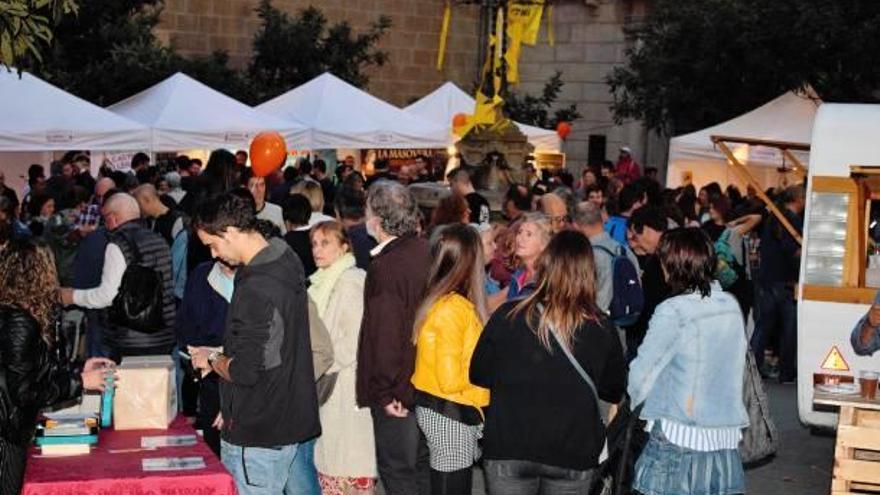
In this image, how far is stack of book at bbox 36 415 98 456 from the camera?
6496 millimetres

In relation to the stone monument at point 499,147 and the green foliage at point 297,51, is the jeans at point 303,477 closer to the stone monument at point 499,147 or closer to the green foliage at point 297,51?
the stone monument at point 499,147

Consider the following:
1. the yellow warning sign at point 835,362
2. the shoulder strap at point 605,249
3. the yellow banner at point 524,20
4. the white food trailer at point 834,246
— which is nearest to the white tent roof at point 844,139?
the white food trailer at point 834,246

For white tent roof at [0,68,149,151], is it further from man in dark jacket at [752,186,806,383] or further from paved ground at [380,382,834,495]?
paved ground at [380,382,834,495]

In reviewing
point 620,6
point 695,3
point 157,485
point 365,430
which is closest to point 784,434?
point 365,430

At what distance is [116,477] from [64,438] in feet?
1.64

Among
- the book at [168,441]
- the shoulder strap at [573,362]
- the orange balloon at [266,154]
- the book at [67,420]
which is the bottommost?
the book at [168,441]

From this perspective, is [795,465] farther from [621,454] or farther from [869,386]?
[621,454]

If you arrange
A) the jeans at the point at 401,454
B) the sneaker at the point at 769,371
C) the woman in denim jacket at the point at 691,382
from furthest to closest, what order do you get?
the sneaker at the point at 769,371
the jeans at the point at 401,454
the woman in denim jacket at the point at 691,382

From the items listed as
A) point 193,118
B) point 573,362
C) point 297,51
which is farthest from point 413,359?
point 297,51

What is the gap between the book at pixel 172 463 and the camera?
20.6 ft

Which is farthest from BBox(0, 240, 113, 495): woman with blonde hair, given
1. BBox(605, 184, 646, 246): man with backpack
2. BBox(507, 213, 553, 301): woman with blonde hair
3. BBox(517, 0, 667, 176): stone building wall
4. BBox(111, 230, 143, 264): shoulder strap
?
BBox(517, 0, 667, 176): stone building wall

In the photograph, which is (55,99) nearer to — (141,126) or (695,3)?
(141,126)

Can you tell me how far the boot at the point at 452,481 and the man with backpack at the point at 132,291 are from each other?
2.91 metres

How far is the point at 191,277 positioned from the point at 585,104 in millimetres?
26623
